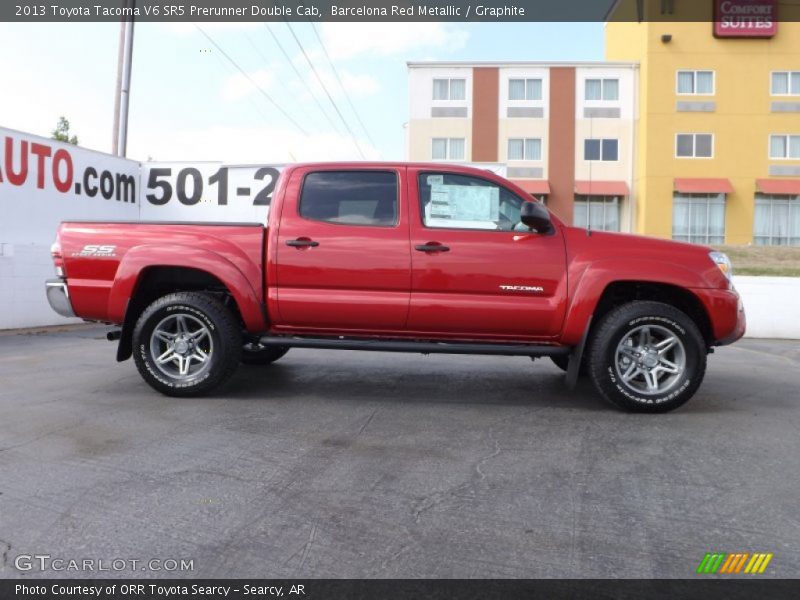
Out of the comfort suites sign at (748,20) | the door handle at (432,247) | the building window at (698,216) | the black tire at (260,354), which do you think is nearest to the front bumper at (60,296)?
the black tire at (260,354)

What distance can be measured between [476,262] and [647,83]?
32.2 metres

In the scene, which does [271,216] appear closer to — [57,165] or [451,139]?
[57,165]

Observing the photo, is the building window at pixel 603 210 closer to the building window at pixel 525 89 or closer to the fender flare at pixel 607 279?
the building window at pixel 525 89

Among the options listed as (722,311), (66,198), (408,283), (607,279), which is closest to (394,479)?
(408,283)

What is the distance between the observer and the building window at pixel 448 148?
3497 centimetres

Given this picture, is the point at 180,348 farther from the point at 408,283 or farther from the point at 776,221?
the point at 776,221

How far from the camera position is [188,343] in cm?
557

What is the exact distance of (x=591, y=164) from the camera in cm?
3459

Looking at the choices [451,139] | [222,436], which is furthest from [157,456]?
[451,139]

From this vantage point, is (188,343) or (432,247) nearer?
(432,247)

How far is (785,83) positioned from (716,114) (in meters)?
3.58

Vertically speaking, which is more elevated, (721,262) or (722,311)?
(721,262)

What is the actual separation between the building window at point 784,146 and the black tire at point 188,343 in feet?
114

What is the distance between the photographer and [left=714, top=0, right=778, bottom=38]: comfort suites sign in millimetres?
32344
